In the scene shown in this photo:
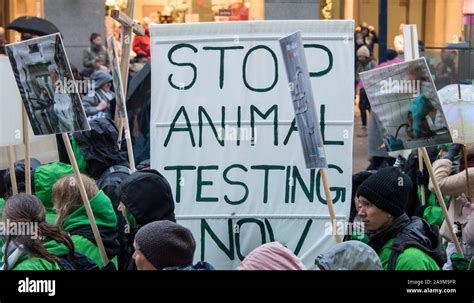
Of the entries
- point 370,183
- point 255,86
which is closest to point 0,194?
point 255,86

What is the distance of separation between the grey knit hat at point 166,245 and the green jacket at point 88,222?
1053 mm

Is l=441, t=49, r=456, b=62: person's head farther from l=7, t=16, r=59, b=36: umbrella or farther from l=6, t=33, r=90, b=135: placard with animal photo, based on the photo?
l=6, t=33, r=90, b=135: placard with animal photo

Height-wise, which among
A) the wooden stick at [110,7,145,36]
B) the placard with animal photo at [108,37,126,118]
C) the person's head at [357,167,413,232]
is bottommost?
the person's head at [357,167,413,232]

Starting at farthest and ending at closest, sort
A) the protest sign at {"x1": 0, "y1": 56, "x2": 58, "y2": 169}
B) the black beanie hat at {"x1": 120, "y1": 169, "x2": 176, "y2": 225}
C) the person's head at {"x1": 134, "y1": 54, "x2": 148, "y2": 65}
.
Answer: the person's head at {"x1": 134, "y1": 54, "x2": 148, "y2": 65} → the protest sign at {"x1": 0, "y1": 56, "x2": 58, "y2": 169} → the black beanie hat at {"x1": 120, "y1": 169, "x2": 176, "y2": 225}

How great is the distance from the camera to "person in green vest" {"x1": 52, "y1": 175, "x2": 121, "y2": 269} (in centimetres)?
548

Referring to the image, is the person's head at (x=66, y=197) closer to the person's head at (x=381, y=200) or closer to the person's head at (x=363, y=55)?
the person's head at (x=381, y=200)

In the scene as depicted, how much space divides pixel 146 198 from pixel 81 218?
0.42 m

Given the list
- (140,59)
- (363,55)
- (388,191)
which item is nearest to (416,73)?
(388,191)

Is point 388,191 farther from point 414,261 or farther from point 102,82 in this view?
point 102,82

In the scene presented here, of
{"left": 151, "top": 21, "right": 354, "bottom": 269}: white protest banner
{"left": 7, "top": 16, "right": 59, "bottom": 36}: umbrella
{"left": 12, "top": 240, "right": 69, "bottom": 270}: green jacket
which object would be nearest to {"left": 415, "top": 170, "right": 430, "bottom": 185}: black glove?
{"left": 151, "top": 21, "right": 354, "bottom": 269}: white protest banner

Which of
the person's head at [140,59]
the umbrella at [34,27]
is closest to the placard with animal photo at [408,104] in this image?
the umbrella at [34,27]

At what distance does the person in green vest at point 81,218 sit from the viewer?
548 cm
